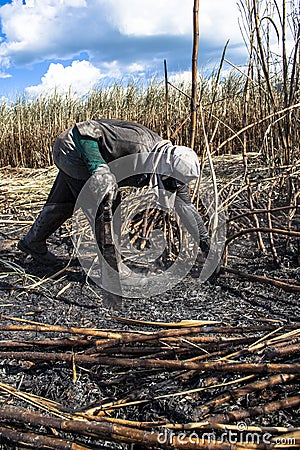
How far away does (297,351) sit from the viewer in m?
1.32

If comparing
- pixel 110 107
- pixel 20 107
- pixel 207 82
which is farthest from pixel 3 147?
pixel 207 82

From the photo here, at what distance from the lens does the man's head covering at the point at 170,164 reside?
87.2 inches

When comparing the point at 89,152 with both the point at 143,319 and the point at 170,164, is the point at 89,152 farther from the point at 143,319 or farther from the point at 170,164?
the point at 143,319

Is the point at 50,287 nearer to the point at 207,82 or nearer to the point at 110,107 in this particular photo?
the point at 207,82

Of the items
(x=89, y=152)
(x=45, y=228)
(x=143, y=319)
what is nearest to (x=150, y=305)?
(x=143, y=319)

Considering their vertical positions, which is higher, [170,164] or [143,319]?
[170,164]

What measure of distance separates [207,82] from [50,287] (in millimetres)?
5844

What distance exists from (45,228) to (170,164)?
100cm

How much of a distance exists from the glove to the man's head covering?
0.82ft

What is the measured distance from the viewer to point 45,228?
111 inches

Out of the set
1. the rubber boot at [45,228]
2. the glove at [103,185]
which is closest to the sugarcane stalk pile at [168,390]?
the glove at [103,185]

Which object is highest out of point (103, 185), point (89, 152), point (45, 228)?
point (89, 152)

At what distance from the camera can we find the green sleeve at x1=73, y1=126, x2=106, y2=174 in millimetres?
2223

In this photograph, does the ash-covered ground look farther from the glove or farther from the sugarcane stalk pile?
the glove
